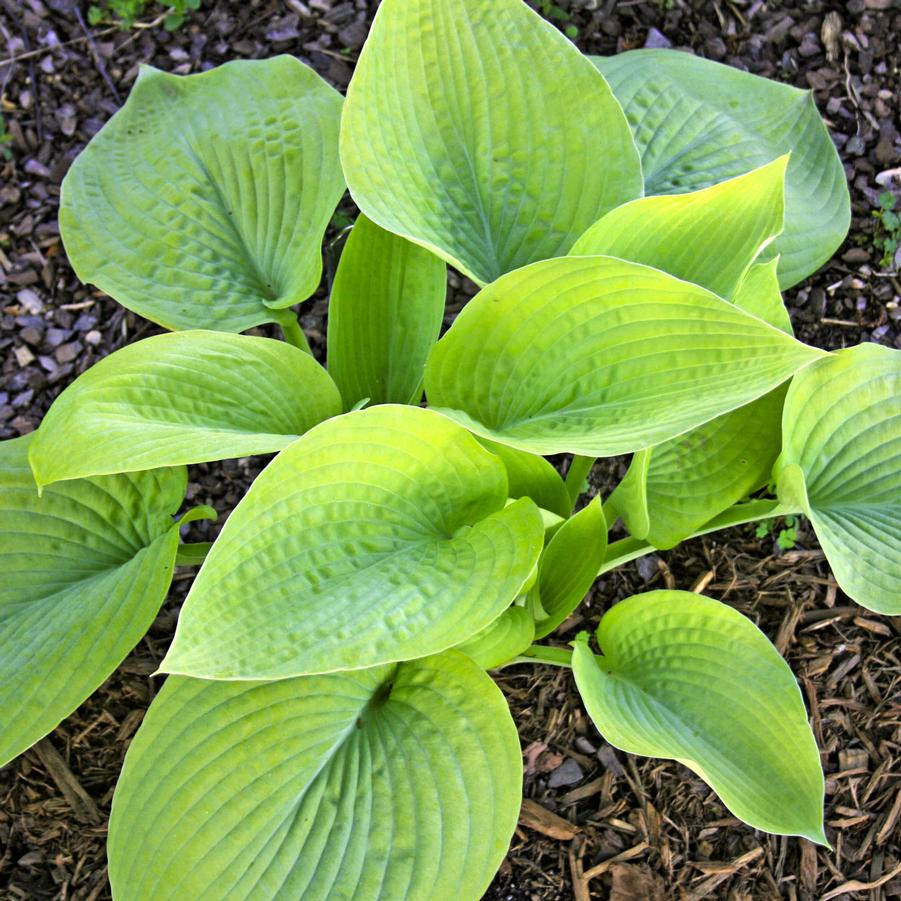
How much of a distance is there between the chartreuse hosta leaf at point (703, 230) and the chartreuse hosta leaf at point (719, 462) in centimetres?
11

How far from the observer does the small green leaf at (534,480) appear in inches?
45.8

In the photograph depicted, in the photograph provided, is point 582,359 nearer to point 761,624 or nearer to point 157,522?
point 157,522

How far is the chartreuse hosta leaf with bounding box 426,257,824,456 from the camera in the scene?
88 cm

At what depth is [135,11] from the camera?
1.87 m

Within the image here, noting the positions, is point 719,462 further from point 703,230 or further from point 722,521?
point 703,230

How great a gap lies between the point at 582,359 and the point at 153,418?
51 centimetres

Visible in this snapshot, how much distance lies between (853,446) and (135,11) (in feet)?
5.43

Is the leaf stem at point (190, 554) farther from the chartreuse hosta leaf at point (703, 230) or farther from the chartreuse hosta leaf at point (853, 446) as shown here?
the chartreuse hosta leaf at point (853, 446)

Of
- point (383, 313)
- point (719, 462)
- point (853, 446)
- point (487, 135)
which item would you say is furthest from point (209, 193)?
point (853, 446)

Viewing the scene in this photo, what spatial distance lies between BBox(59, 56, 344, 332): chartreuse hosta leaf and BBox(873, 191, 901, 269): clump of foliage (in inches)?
42.0

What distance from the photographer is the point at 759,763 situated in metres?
1.08

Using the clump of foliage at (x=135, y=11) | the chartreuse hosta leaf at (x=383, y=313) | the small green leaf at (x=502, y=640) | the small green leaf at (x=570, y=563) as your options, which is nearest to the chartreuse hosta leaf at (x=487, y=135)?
the chartreuse hosta leaf at (x=383, y=313)

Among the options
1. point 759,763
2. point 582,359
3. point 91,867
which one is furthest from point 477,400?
point 91,867

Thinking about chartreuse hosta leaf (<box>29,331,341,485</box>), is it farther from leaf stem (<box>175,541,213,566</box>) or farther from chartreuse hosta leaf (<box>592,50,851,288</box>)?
chartreuse hosta leaf (<box>592,50,851,288</box>)
